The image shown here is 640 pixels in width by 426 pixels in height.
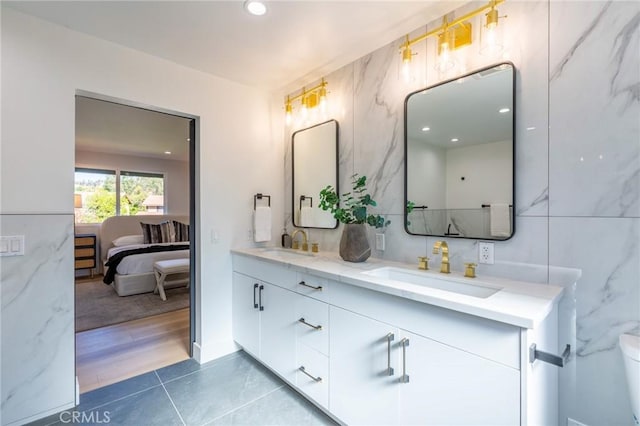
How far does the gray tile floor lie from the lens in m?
1.71

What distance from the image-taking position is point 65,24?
5.80 ft

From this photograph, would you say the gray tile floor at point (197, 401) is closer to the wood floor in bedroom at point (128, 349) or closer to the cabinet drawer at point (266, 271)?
the wood floor in bedroom at point (128, 349)

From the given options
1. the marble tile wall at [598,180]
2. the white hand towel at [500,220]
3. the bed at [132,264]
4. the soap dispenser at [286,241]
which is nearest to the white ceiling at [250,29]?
the marble tile wall at [598,180]

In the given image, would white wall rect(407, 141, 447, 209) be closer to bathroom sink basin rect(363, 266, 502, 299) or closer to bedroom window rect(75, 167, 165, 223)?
bathroom sink basin rect(363, 266, 502, 299)

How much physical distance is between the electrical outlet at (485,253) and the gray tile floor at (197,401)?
1270 mm

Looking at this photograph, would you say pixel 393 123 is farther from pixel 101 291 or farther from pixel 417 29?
pixel 101 291

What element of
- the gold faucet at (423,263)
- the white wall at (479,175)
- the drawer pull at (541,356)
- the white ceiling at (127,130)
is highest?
the white ceiling at (127,130)

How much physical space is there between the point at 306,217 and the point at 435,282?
4.40 ft

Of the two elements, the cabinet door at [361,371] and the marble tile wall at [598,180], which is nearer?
the marble tile wall at [598,180]

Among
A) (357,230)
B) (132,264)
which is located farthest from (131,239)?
(357,230)

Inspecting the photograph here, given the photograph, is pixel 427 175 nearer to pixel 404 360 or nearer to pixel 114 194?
pixel 404 360

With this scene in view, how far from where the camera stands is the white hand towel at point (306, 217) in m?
2.58

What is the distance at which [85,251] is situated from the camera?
5316 mm

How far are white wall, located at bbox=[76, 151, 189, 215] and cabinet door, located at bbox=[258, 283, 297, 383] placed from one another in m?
5.37
